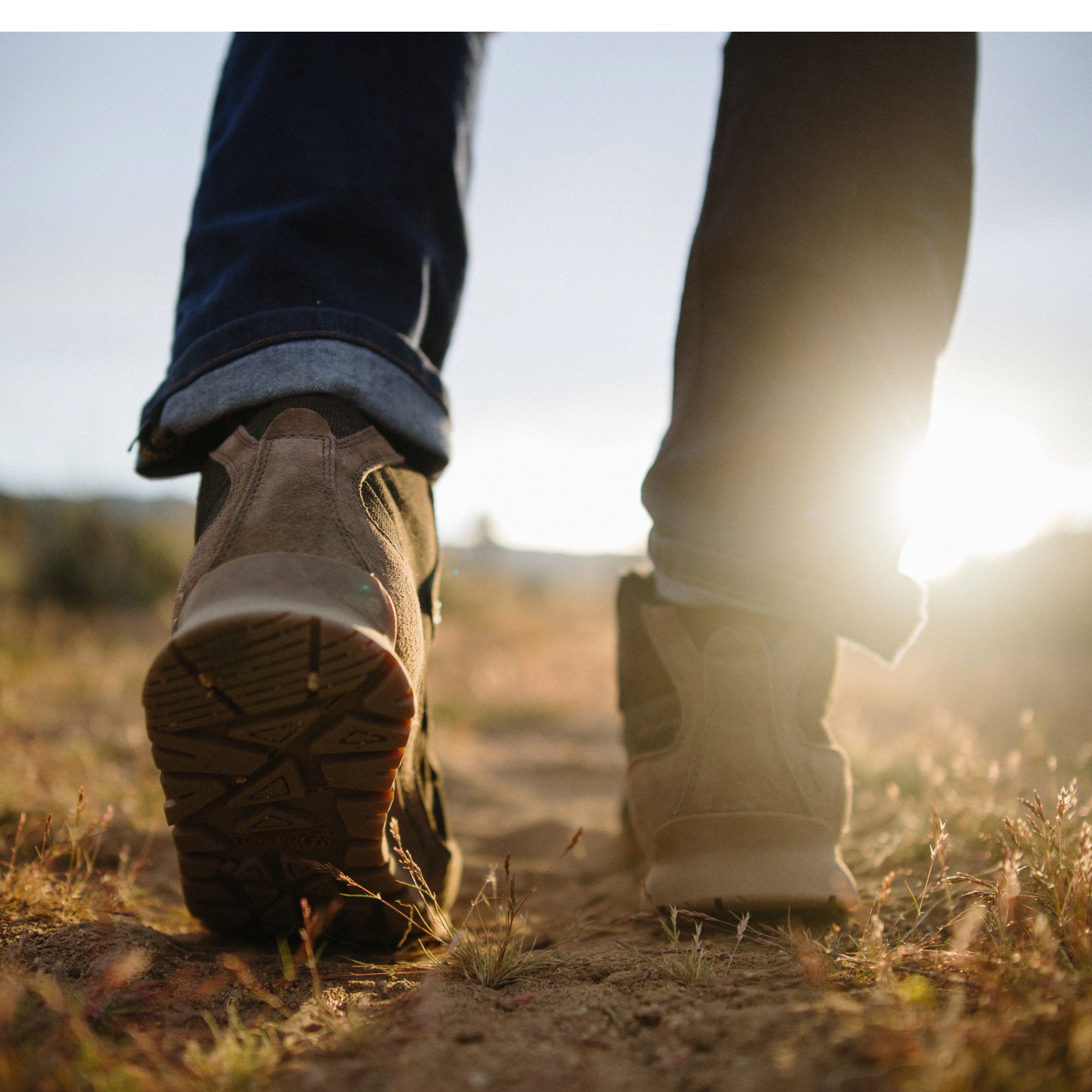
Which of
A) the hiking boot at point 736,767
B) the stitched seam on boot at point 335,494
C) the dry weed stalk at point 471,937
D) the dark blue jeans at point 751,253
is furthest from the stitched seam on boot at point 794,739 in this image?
the stitched seam on boot at point 335,494

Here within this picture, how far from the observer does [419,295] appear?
1.18m

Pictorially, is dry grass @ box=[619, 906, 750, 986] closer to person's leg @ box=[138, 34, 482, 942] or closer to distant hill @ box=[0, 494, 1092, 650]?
person's leg @ box=[138, 34, 482, 942]

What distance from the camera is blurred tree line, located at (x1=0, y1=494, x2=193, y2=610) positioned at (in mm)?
7109

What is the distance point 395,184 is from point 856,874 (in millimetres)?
1493

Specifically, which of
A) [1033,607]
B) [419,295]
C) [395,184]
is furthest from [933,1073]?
[1033,607]

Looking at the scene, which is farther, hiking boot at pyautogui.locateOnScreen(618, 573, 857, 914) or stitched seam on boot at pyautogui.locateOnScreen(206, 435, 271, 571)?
hiking boot at pyautogui.locateOnScreen(618, 573, 857, 914)

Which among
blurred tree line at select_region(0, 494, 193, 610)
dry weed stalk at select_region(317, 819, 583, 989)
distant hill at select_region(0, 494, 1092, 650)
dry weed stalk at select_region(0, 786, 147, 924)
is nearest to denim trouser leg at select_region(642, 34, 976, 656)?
dry weed stalk at select_region(317, 819, 583, 989)

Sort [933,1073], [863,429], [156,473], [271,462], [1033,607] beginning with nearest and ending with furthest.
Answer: [933,1073] → [271,462] → [156,473] → [863,429] → [1033,607]

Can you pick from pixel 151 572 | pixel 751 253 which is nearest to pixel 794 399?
pixel 751 253

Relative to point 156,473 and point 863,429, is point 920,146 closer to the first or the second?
point 863,429

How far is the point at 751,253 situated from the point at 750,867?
1012 mm

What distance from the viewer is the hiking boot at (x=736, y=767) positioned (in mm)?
1062

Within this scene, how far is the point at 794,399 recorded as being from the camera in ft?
4.07

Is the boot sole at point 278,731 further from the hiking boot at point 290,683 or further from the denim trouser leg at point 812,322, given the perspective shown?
the denim trouser leg at point 812,322
